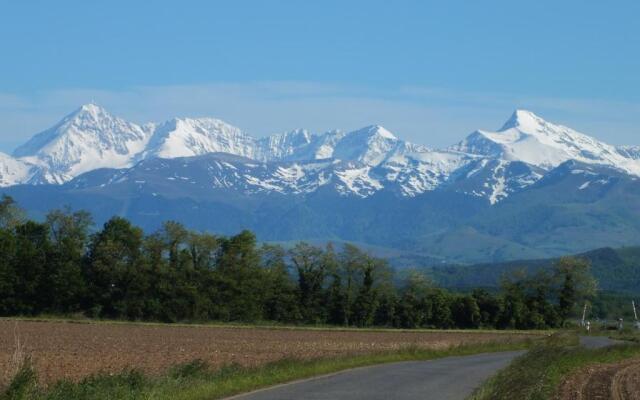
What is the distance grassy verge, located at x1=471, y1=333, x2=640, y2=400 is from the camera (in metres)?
33.2

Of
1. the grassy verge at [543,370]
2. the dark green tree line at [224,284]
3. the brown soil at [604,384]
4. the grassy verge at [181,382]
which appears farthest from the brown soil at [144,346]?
the dark green tree line at [224,284]

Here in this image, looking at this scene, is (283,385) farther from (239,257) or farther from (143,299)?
(239,257)

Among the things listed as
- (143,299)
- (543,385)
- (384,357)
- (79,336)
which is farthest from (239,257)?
(543,385)

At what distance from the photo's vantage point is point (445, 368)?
165 feet

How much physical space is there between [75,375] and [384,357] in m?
18.9

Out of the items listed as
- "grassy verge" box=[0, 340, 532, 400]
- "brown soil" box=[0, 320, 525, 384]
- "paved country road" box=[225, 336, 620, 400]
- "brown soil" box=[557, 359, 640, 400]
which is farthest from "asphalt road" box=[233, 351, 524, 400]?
"brown soil" box=[0, 320, 525, 384]

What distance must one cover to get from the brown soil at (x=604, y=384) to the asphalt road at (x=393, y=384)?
3.46 m

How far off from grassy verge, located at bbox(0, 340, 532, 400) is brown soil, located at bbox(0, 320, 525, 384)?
229cm

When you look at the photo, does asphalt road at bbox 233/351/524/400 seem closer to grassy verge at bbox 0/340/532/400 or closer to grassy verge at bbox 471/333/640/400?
grassy verge at bbox 0/340/532/400

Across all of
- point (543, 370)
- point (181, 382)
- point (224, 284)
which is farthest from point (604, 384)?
point (224, 284)

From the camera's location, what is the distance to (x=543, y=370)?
137 ft

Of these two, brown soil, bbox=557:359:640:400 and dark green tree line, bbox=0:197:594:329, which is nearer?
brown soil, bbox=557:359:640:400

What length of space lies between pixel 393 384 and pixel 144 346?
2833cm

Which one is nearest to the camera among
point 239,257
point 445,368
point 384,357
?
point 445,368
